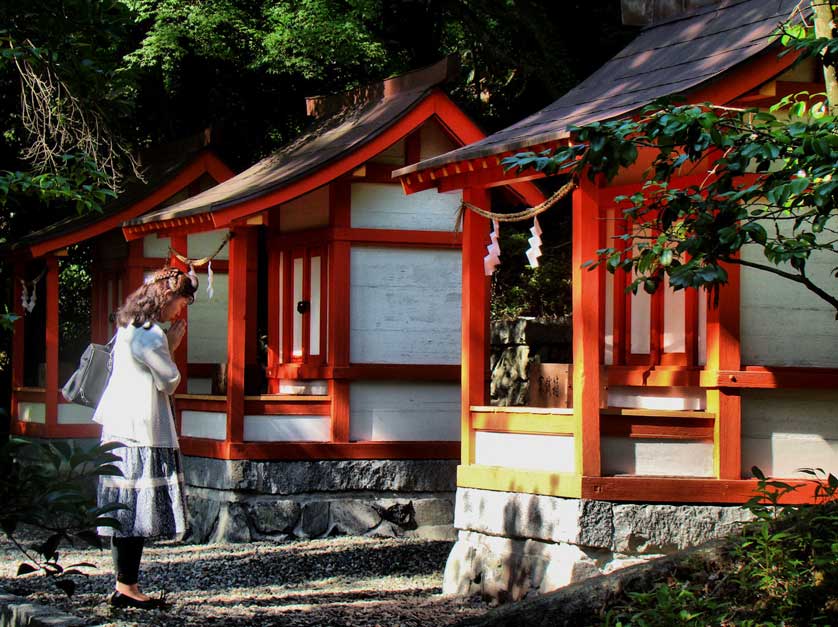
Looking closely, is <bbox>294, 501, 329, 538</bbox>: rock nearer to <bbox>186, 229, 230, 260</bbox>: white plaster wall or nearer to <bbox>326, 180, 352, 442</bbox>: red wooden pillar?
<bbox>326, 180, 352, 442</bbox>: red wooden pillar

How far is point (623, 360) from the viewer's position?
991 centimetres

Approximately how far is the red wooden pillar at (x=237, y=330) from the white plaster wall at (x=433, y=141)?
1851 mm

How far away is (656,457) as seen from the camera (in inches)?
324

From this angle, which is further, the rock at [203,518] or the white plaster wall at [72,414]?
the white plaster wall at [72,414]

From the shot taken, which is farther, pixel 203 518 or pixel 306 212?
pixel 306 212

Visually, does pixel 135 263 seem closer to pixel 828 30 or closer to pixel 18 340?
pixel 18 340

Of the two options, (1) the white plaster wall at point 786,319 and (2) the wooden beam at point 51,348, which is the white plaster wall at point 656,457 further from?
(2) the wooden beam at point 51,348

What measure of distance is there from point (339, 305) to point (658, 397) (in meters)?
3.69

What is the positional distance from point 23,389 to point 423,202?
689 centimetres

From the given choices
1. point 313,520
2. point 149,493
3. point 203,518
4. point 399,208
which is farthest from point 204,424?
point 149,493

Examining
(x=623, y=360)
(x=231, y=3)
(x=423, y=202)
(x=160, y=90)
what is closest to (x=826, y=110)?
(x=623, y=360)

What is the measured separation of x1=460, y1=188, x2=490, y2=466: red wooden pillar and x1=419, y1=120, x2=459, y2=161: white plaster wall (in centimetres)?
327

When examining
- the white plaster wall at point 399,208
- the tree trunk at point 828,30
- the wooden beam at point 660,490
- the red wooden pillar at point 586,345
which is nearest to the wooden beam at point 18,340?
the white plaster wall at point 399,208

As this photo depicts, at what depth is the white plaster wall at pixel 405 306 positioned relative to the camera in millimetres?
12297
